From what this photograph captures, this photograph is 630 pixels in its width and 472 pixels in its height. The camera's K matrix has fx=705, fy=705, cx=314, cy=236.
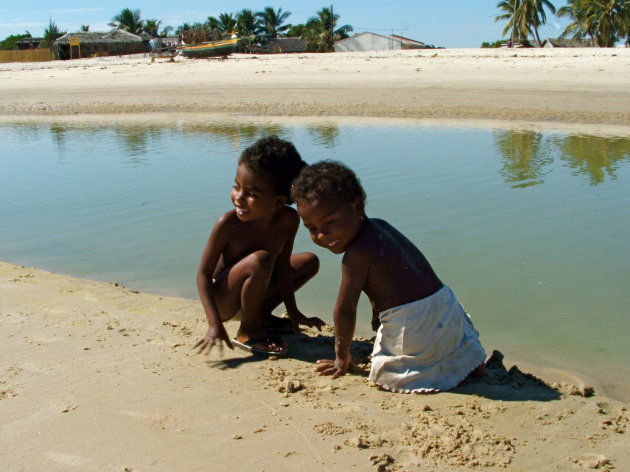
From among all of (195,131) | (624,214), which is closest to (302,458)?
(624,214)

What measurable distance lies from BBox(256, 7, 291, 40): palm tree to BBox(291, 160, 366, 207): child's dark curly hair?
6160 cm

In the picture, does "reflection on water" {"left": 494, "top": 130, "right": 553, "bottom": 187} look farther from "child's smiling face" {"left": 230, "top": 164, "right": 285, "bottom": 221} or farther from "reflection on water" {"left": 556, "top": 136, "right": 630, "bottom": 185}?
"child's smiling face" {"left": 230, "top": 164, "right": 285, "bottom": 221}

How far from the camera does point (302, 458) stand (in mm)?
2189

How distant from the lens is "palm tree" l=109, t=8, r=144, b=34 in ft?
197

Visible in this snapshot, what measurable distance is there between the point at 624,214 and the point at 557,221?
Answer: 2.02ft

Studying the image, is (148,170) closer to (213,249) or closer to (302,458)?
(213,249)

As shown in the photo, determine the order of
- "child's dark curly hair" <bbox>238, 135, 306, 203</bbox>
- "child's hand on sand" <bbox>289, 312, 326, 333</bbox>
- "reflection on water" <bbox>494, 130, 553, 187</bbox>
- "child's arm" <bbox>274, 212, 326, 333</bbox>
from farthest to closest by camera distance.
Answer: "reflection on water" <bbox>494, 130, 553, 187</bbox> → "child's hand on sand" <bbox>289, 312, 326, 333</bbox> → "child's arm" <bbox>274, 212, 326, 333</bbox> → "child's dark curly hair" <bbox>238, 135, 306, 203</bbox>

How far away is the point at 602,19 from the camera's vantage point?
44.4m

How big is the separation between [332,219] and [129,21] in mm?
62514

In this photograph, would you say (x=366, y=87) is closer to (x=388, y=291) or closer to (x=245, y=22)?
(x=388, y=291)

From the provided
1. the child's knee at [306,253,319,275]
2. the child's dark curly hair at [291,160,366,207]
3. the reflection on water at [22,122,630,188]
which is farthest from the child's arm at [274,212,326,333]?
the reflection on water at [22,122,630,188]

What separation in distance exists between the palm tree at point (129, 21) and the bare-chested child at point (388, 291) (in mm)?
61972

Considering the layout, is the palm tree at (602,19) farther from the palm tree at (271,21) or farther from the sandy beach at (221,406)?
the sandy beach at (221,406)

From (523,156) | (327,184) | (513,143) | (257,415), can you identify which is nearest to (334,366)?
(257,415)
